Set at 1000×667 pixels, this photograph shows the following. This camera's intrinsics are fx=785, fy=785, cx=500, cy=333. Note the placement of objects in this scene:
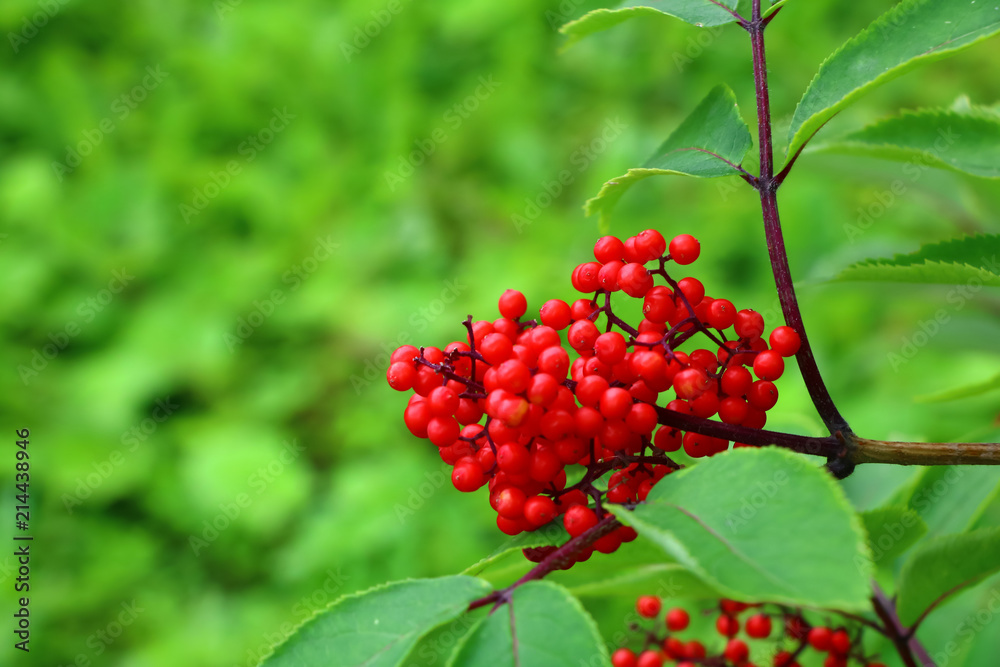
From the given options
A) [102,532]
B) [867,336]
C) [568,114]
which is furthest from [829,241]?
[102,532]

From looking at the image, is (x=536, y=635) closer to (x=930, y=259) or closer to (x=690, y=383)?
(x=690, y=383)

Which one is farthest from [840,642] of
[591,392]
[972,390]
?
[591,392]

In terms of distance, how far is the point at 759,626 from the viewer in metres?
1.17

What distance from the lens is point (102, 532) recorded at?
8.54 ft

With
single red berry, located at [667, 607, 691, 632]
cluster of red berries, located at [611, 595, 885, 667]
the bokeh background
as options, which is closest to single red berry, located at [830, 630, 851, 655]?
cluster of red berries, located at [611, 595, 885, 667]

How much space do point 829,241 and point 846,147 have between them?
1.72 metres

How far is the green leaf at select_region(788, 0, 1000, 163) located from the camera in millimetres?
655

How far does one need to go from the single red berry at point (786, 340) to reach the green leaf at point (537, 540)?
0.83 ft

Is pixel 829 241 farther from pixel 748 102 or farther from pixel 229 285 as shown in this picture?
pixel 229 285

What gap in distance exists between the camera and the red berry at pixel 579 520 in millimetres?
667

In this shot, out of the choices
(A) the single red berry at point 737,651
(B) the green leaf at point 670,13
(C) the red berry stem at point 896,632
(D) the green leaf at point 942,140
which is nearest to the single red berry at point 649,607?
(A) the single red berry at point 737,651

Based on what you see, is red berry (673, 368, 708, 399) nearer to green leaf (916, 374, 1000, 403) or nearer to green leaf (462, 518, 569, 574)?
green leaf (462, 518, 569, 574)

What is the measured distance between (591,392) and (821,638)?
64cm

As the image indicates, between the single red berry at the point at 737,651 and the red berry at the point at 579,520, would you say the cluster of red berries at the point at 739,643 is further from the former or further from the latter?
the red berry at the point at 579,520
